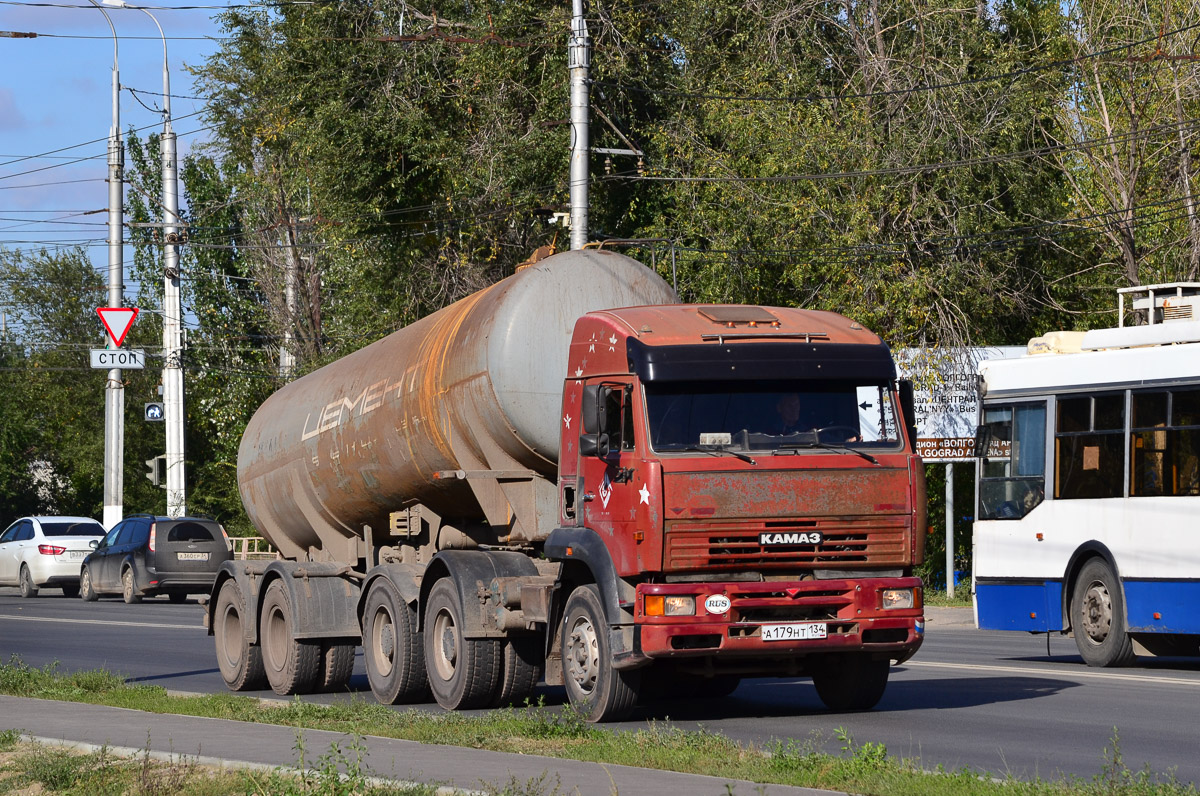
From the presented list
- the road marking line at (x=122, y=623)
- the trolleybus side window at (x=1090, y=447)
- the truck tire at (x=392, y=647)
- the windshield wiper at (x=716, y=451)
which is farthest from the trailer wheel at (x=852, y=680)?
the road marking line at (x=122, y=623)

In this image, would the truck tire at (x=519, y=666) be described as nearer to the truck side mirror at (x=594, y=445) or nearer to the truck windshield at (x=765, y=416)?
the truck side mirror at (x=594, y=445)

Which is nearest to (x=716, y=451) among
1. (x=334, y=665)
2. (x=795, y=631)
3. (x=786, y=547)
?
(x=786, y=547)

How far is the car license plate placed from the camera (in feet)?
37.8

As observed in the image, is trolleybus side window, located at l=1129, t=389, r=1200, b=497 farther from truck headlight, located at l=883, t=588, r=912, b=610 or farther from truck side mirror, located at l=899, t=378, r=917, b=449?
truck headlight, located at l=883, t=588, r=912, b=610

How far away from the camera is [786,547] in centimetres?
1155

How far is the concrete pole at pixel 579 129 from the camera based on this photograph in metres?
22.6

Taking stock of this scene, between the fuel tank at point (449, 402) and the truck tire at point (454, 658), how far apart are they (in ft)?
2.88

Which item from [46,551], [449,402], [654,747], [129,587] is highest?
[449,402]

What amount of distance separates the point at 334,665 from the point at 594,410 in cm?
561

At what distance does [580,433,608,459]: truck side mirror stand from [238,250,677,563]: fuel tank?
45.9 inches

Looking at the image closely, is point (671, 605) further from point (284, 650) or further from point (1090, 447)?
point (1090, 447)

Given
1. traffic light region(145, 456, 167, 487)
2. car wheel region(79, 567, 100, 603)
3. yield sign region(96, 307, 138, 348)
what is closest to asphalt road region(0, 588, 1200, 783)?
car wheel region(79, 567, 100, 603)

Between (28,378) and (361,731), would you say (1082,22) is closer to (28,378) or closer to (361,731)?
(361,731)

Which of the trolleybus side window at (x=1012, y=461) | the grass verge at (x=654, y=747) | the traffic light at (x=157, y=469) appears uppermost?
the trolleybus side window at (x=1012, y=461)
